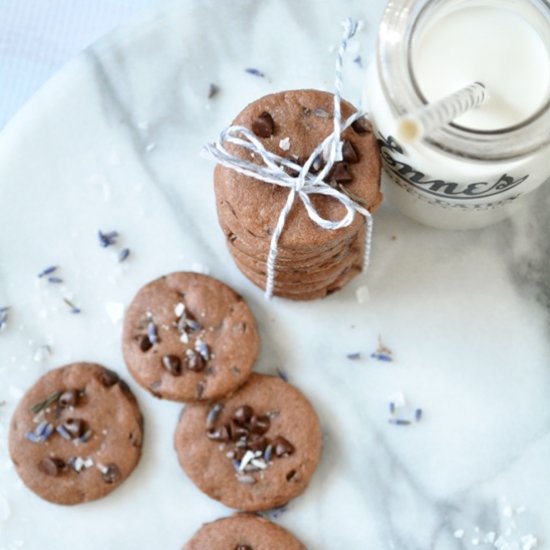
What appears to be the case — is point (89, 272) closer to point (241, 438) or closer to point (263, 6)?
point (241, 438)

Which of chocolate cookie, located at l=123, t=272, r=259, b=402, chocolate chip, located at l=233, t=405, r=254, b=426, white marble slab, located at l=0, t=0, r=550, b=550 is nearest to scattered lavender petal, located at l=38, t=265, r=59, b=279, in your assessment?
white marble slab, located at l=0, t=0, r=550, b=550

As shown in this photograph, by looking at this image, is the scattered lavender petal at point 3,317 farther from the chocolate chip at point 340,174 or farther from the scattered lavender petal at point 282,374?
the chocolate chip at point 340,174

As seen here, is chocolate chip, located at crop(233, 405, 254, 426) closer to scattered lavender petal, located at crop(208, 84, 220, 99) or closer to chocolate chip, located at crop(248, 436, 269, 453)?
chocolate chip, located at crop(248, 436, 269, 453)

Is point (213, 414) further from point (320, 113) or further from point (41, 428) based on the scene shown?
point (320, 113)

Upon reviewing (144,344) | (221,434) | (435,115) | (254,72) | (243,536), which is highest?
(435,115)

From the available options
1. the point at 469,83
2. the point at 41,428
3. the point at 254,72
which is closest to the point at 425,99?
the point at 469,83

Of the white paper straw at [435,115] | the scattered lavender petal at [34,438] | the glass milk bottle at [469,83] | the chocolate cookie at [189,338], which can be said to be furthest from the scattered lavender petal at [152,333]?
the white paper straw at [435,115]
